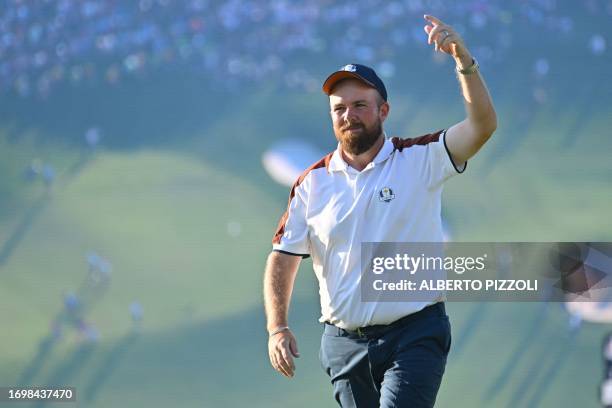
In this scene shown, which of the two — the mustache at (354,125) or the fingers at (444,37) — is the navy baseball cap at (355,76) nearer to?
the mustache at (354,125)

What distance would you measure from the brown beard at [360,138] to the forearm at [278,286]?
42 centimetres

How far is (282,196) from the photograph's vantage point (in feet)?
16.1

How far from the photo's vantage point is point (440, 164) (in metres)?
3.33

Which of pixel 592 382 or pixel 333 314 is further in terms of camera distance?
pixel 592 382

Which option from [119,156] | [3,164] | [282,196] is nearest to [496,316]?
[282,196]

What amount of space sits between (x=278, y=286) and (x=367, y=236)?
357 millimetres

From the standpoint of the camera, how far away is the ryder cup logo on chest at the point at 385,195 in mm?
3342

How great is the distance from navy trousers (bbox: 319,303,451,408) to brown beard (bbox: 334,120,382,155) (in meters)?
0.58

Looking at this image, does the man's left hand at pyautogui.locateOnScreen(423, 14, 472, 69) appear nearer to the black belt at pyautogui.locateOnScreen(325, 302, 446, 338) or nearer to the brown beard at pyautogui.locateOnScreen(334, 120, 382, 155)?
the brown beard at pyautogui.locateOnScreen(334, 120, 382, 155)

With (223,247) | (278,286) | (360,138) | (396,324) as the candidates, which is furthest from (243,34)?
(396,324)

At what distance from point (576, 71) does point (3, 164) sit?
9.24 ft

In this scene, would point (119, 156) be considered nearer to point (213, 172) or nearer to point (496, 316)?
point (213, 172)

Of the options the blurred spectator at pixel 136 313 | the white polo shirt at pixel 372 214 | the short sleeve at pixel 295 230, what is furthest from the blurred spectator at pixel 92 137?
the white polo shirt at pixel 372 214

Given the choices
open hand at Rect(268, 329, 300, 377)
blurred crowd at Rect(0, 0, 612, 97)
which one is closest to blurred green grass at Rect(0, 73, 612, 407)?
blurred crowd at Rect(0, 0, 612, 97)
